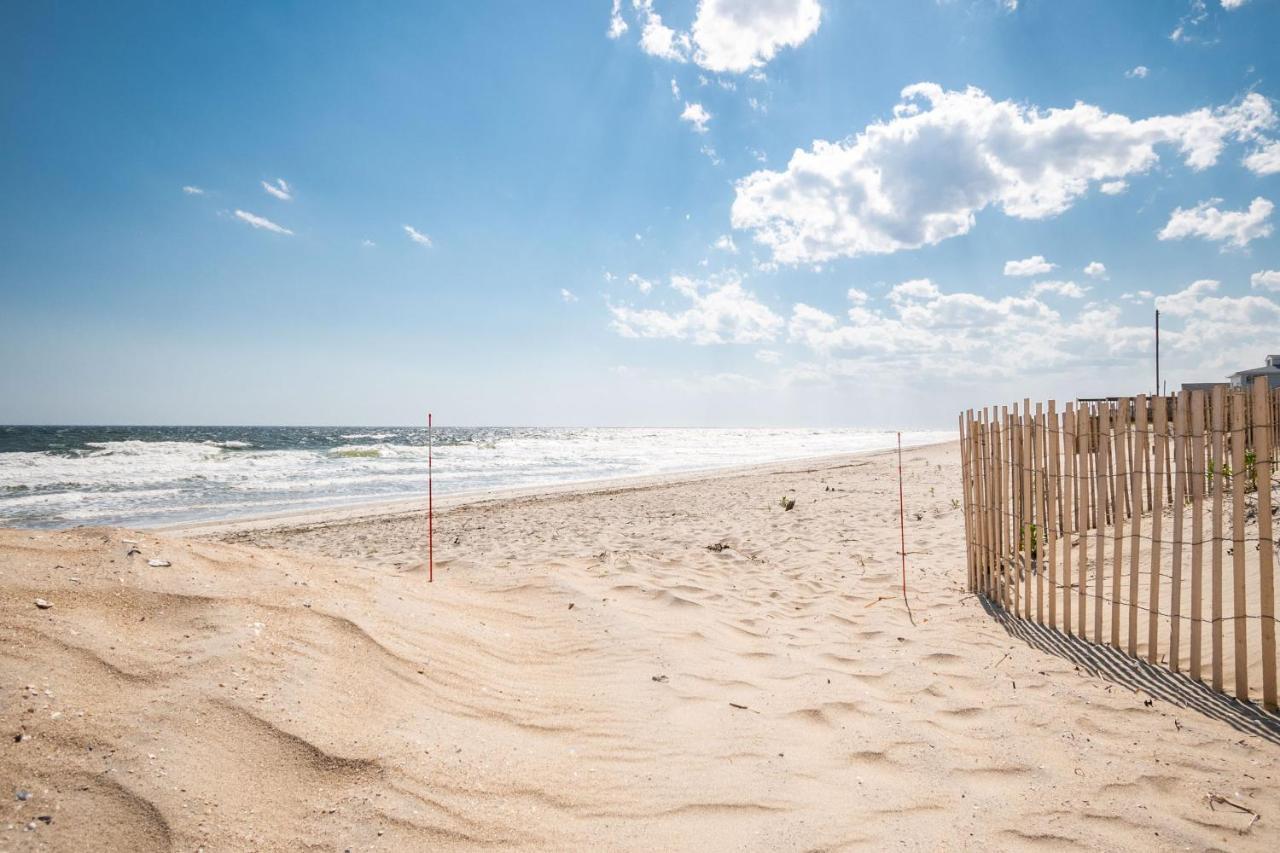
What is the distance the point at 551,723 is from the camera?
3.38 meters

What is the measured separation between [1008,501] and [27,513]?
17.7 metres

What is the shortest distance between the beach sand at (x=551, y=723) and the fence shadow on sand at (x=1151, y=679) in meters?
0.02

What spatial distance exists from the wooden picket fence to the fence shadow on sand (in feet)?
0.27

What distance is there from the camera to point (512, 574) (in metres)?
6.54

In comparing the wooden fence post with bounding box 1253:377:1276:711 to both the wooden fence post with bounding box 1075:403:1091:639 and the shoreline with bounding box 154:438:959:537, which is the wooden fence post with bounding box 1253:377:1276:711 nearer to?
the wooden fence post with bounding box 1075:403:1091:639

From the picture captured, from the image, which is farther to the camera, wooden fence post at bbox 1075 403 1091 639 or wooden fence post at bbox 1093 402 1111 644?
wooden fence post at bbox 1075 403 1091 639

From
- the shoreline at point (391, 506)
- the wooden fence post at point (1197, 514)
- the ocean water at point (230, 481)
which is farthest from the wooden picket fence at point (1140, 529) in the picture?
the ocean water at point (230, 481)

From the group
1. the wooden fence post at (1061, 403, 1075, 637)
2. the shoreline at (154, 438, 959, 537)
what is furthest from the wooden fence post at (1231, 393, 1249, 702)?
the shoreline at (154, 438, 959, 537)

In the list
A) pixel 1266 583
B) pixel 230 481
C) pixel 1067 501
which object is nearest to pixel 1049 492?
pixel 1067 501

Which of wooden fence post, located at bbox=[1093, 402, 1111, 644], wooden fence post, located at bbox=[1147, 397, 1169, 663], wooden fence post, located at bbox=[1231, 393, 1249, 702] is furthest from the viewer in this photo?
wooden fence post, located at bbox=[1093, 402, 1111, 644]

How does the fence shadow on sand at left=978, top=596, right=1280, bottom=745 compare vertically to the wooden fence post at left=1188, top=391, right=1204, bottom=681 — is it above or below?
below

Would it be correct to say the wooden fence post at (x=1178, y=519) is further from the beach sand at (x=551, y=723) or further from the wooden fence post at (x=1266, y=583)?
the wooden fence post at (x=1266, y=583)

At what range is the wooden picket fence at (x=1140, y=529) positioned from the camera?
138 inches

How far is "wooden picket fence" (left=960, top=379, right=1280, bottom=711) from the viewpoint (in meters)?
3.50
